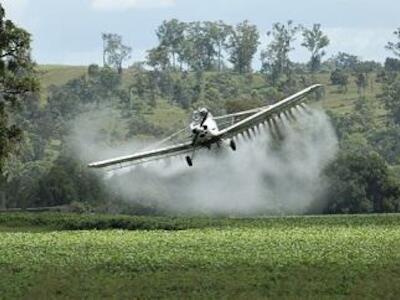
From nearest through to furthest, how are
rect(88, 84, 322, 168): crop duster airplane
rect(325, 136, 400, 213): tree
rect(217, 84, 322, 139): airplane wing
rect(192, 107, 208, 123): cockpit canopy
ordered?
rect(192, 107, 208, 123): cockpit canopy, rect(88, 84, 322, 168): crop duster airplane, rect(217, 84, 322, 139): airplane wing, rect(325, 136, 400, 213): tree

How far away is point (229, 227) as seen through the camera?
63.2 metres

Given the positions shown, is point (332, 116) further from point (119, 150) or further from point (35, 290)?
point (35, 290)

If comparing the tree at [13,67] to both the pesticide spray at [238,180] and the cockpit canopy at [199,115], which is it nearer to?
the cockpit canopy at [199,115]

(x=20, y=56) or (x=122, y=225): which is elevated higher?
(x=20, y=56)

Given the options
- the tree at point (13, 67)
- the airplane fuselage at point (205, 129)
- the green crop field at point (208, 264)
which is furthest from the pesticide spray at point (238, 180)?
the airplane fuselage at point (205, 129)

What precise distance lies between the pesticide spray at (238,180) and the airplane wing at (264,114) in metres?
42.0

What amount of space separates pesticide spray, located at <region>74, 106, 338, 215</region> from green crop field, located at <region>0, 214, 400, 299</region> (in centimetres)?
4779

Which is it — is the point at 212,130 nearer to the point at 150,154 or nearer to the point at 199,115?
the point at 199,115

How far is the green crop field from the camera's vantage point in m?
36.3

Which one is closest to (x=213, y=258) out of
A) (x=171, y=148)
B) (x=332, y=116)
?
(x=171, y=148)

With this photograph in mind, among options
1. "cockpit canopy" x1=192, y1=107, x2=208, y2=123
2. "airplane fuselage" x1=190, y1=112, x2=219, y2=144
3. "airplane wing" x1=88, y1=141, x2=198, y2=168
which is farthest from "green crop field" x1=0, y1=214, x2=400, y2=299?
"cockpit canopy" x1=192, y1=107, x2=208, y2=123

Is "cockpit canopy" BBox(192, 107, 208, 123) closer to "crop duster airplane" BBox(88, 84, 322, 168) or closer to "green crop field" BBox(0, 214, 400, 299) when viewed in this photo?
Answer: "crop duster airplane" BBox(88, 84, 322, 168)

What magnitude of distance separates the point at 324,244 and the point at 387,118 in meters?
154

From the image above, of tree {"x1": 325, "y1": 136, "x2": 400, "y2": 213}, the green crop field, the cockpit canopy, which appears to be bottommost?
tree {"x1": 325, "y1": 136, "x2": 400, "y2": 213}
